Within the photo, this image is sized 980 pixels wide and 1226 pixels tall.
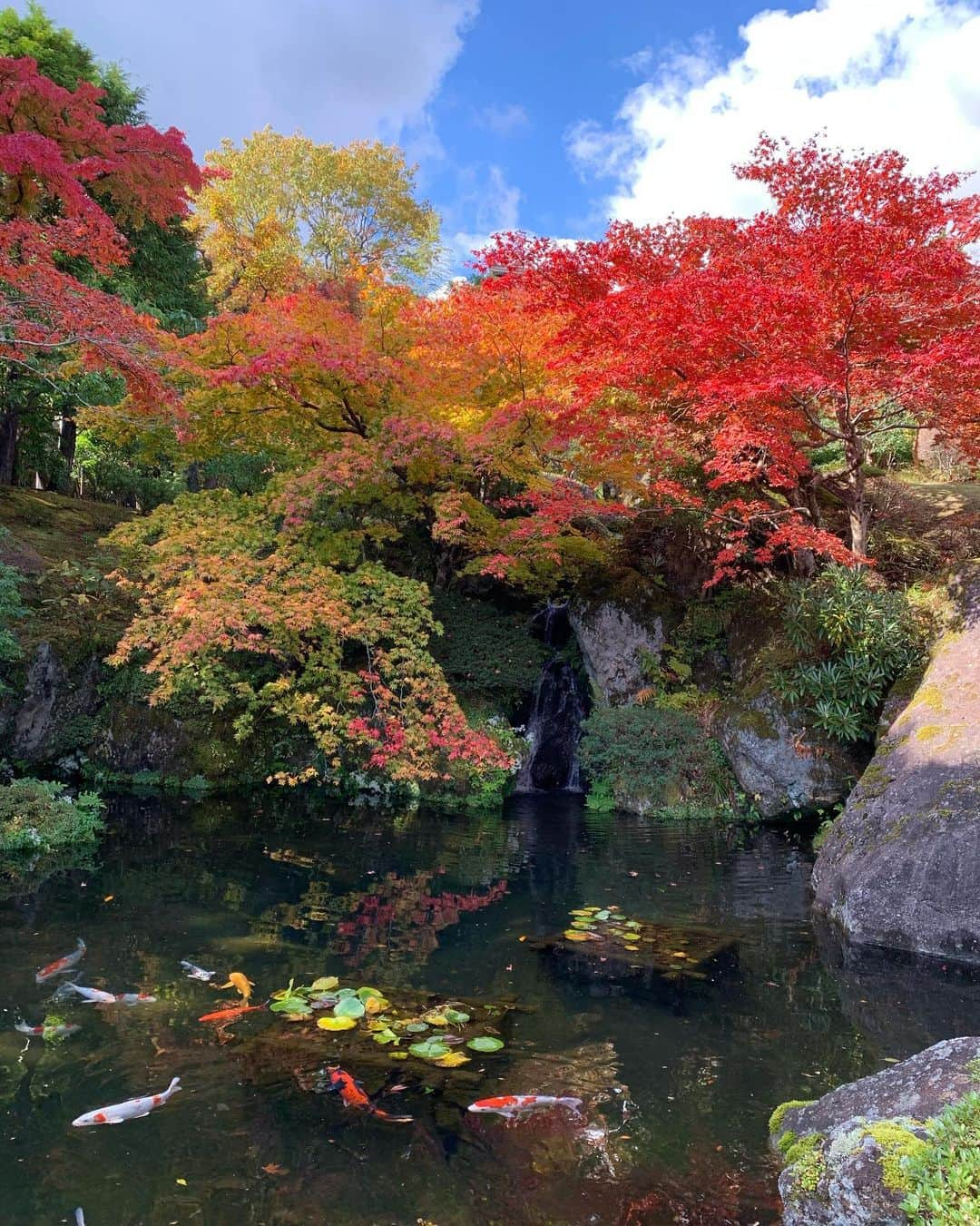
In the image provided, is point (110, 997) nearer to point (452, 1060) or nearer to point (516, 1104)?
point (452, 1060)

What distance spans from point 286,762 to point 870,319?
10959mm

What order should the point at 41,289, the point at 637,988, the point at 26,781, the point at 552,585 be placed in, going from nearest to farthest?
the point at 637,988 → the point at 41,289 → the point at 26,781 → the point at 552,585

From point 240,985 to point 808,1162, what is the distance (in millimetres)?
4080

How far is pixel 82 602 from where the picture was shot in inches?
510

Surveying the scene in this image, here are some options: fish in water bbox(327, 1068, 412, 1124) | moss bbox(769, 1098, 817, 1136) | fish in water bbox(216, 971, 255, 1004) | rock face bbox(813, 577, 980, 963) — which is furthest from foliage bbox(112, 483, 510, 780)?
moss bbox(769, 1098, 817, 1136)

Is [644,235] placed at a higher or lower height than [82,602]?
higher

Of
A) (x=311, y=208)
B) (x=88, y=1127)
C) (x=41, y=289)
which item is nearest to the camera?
(x=88, y=1127)

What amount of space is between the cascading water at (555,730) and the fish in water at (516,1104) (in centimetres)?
935

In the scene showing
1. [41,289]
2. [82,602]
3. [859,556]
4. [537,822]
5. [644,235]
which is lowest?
[537,822]

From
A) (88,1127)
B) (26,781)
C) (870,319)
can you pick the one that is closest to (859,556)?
(870,319)

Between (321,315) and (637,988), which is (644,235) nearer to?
(321,315)

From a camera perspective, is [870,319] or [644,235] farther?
[644,235]

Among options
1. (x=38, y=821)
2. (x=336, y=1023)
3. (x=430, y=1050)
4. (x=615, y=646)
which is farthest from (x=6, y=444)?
(x=430, y=1050)

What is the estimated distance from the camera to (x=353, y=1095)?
438 centimetres
